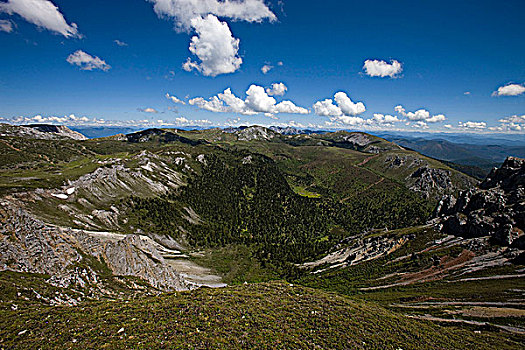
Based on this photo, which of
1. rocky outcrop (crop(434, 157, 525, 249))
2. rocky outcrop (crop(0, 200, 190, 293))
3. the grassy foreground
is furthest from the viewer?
rocky outcrop (crop(434, 157, 525, 249))

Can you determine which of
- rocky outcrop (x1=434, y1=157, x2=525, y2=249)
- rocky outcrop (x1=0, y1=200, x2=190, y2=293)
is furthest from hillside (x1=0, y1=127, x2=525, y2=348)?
rocky outcrop (x1=434, y1=157, x2=525, y2=249)

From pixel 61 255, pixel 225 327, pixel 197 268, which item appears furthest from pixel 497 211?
pixel 61 255

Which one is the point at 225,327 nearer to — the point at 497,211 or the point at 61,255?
the point at 61,255

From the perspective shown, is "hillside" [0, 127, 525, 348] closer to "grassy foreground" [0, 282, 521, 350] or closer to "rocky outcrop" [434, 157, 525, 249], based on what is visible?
"grassy foreground" [0, 282, 521, 350]

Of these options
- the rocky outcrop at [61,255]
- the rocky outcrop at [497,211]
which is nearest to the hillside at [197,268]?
the rocky outcrop at [61,255]

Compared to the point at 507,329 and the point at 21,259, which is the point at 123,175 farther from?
the point at 507,329
